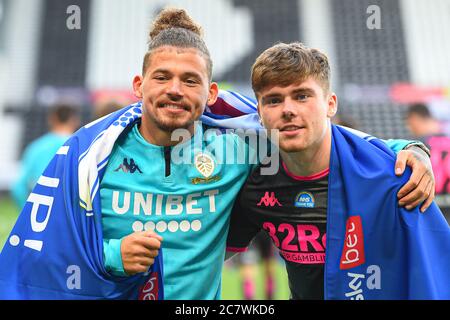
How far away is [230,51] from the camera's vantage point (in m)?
10.8

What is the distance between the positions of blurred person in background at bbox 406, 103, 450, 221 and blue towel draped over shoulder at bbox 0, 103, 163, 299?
3.38 meters

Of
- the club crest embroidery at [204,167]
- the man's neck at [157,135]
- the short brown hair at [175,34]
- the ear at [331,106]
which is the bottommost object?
the club crest embroidery at [204,167]

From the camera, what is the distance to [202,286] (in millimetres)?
1607

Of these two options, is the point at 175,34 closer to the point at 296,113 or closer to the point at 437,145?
the point at 296,113

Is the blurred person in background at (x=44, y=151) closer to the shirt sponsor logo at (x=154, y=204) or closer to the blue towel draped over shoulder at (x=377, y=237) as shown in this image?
the shirt sponsor logo at (x=154, y=204)

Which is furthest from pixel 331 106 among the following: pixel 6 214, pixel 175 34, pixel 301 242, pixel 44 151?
pixel 6 214

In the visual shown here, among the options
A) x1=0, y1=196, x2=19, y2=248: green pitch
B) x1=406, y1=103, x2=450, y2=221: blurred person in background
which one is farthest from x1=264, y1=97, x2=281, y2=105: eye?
x1=0, y1=196, x2=19, y2=248: green pitch

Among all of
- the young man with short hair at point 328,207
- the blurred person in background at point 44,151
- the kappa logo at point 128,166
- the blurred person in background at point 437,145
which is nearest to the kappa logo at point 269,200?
the young man with short hair at point 328,207

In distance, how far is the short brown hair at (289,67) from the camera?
62.9 inches

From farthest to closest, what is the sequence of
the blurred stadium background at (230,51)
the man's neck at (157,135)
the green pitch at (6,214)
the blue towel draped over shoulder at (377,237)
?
the blurred stadium background at (230,51)
the green pitch at (6,214)
the man's neck at (157,135)
the blue towel draped over shoulder at (377,237)

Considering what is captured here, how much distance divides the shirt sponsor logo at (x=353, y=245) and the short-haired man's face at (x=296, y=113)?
0.28 m

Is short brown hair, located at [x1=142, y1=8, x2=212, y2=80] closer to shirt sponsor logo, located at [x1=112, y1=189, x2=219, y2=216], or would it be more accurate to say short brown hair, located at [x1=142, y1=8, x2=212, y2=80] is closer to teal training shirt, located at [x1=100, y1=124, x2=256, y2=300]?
teal training shirt, located at [x1=100, y1=124, x2=256, y2=300]

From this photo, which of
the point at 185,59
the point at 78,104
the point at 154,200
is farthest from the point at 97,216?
the point at 78,104

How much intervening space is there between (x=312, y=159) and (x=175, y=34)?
63 centimetres
